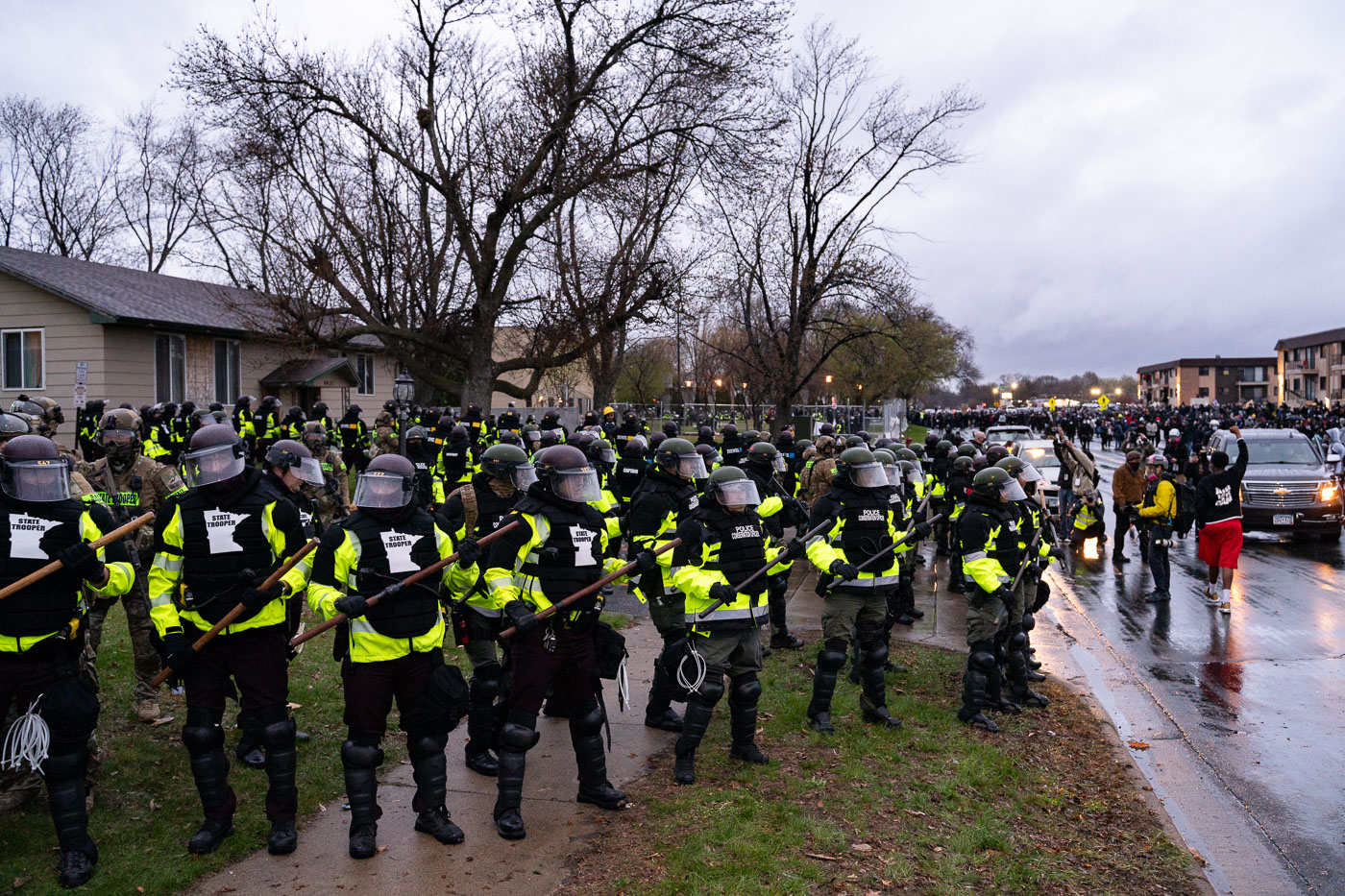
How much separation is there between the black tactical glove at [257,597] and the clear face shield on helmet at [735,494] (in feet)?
8.89

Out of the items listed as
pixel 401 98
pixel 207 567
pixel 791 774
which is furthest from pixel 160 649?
pixel 401 98

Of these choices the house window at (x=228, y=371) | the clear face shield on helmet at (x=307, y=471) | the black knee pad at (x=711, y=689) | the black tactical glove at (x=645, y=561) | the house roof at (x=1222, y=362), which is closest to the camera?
the black tactical glove at (x=645, y=561)

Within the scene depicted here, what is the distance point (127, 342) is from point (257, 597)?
2029 cm

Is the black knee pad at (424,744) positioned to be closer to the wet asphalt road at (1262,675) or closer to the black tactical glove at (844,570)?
the black tactical glove at (844,570)

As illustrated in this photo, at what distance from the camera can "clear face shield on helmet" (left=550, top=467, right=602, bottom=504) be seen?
5578 mm

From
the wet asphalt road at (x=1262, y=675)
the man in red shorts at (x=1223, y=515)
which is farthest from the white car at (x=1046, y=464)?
the man in red shorts at (x=1223, y=515)

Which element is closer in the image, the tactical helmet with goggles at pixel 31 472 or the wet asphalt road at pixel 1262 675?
the tactical helmet with goggles at pixel 31 472

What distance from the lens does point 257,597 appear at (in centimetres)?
487

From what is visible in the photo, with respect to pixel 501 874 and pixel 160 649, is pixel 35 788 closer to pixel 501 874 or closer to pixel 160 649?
pixel 160 649

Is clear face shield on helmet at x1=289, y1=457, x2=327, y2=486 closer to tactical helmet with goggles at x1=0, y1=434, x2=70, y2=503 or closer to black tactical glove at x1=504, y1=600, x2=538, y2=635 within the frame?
tactical helmet with goggles at x1=0, y1=434, x2=70, y2=503

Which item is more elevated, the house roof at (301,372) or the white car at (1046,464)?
the house roof at (301,372)

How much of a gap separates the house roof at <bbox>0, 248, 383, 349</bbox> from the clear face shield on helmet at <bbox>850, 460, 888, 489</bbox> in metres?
18.0

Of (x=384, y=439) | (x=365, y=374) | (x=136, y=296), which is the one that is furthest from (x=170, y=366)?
(x=384, y=439)

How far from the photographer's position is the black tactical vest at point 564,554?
5504 mm
